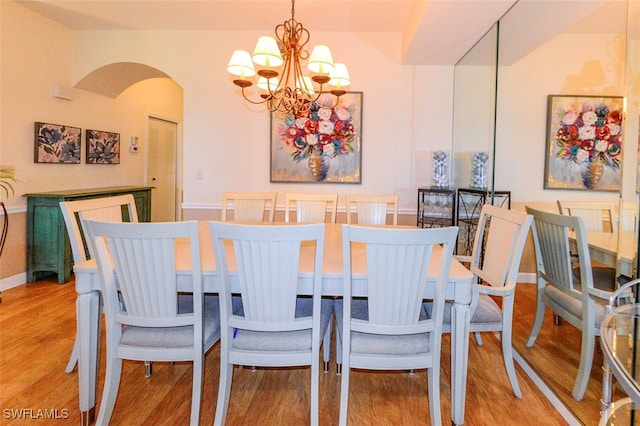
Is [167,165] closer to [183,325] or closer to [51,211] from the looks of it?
[51,211]

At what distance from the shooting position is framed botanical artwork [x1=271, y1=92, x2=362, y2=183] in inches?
152

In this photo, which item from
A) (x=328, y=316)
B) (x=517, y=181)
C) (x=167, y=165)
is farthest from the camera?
(x=167, y=165)

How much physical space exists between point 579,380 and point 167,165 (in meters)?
5.90

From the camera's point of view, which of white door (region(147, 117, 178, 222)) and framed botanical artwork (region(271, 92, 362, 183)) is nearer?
framed botanical artwork (region(271, 92, 362, 183))

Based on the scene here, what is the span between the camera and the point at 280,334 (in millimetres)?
1586

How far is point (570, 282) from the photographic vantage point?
1.92 metres

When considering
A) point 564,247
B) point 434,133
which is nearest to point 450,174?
point 434,133

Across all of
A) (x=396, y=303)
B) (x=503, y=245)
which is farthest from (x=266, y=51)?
(x=503, y=245)

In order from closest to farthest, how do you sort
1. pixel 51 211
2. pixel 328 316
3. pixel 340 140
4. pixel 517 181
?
pixel 328 316
pixel 517 181
pixel 51 211
pixel 340 140

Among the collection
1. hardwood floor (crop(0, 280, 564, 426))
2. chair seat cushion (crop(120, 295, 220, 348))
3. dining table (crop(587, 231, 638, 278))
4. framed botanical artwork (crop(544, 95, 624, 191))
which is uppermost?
framed botanical artwork (crop(544, 95, 624, 191))

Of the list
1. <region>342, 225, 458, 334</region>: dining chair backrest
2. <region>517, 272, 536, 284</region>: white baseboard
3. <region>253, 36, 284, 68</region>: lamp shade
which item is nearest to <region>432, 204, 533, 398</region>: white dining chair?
<region>342, 225, 458, 334</region>: dining chair backrest

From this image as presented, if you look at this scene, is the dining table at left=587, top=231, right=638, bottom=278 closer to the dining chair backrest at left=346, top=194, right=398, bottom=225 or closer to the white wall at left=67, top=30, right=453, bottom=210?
the dining chair backrest at left=346, top=194, right=398, bottom=225

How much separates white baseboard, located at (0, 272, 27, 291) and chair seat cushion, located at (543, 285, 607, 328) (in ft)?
14.7

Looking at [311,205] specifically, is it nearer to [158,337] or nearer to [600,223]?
[158,337]
